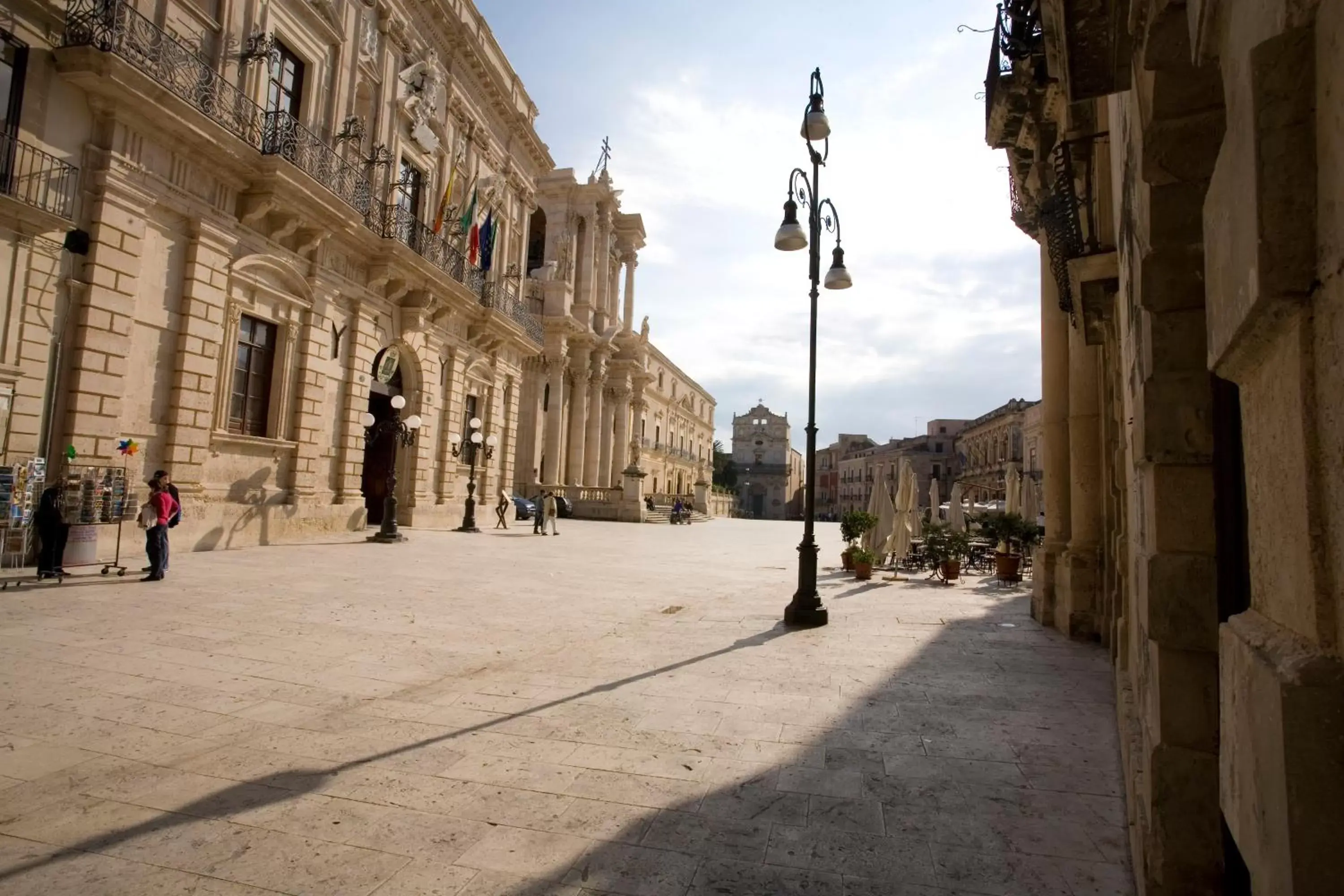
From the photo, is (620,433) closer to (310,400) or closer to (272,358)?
(310,400)

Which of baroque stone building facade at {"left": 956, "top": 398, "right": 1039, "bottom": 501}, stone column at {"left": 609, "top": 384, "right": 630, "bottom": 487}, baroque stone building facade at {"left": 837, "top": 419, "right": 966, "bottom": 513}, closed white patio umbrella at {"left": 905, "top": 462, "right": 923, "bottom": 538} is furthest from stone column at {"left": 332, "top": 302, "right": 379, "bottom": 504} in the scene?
baroque stone building facade at {"left": 837, "top": 419, "right": 966, "bottom": 513}

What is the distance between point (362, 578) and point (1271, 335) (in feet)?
35.0

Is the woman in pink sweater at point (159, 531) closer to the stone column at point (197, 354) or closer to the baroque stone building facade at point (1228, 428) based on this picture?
the stone column at point (197, 354)

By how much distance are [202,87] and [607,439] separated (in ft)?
112

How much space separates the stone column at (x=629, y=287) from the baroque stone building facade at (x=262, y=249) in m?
22.6

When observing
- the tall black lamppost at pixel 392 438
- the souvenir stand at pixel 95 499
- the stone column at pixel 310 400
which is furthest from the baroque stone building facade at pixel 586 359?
the souvenir stand at pixel 95 499

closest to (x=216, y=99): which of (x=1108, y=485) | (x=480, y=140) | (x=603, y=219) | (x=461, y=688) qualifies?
(x=480, y=140)

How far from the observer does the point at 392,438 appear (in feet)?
61.1

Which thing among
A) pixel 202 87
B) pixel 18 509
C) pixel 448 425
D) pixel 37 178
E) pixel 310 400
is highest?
pixel 202 87

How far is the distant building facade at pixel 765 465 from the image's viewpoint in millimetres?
95500

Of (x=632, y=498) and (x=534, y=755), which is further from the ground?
(x=632, y=498)

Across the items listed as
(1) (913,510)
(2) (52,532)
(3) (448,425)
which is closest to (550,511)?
(3) (448,425)

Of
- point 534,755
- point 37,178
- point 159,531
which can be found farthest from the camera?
point 37,178

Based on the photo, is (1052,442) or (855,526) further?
(855,526)
